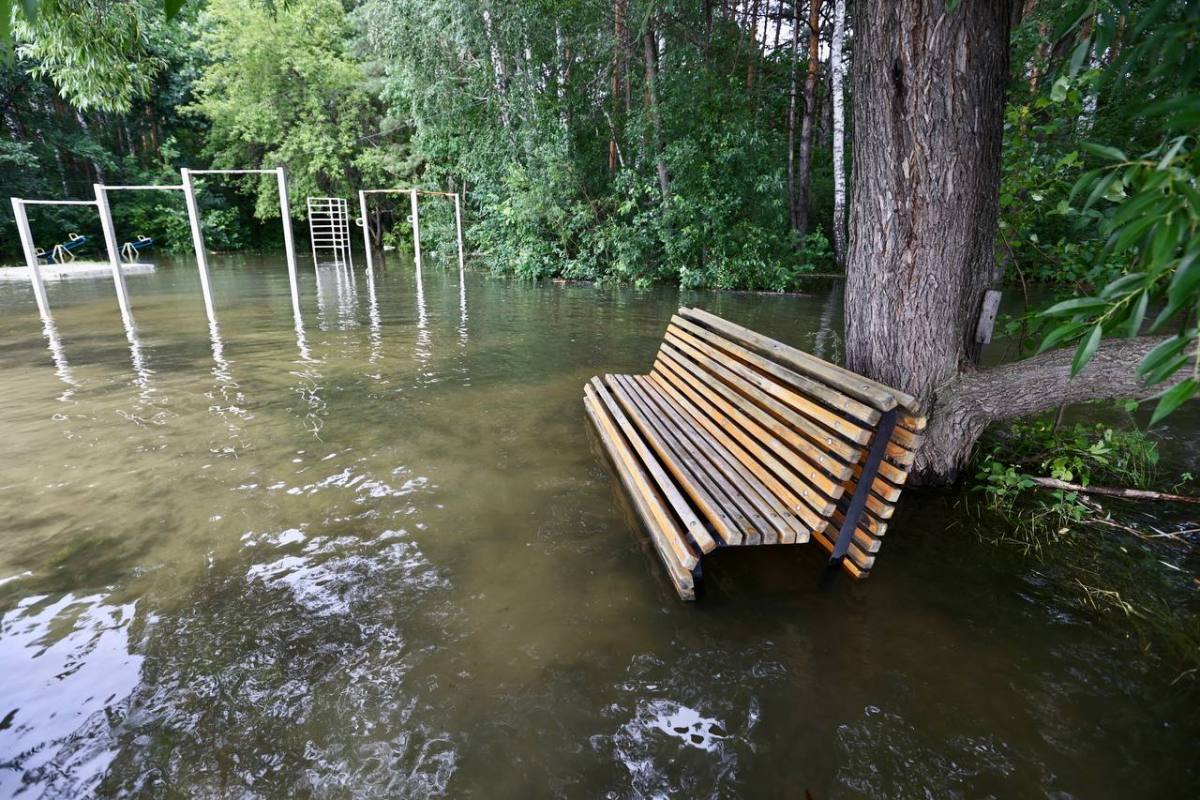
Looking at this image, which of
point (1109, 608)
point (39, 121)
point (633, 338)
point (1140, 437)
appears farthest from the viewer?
point (39, 121)

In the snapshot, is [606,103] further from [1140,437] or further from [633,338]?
[1140,437]

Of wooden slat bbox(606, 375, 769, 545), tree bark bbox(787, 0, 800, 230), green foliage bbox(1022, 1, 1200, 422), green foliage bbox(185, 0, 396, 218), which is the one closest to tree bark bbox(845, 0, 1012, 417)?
wooden slat bbox(606, 375, 769, 545)

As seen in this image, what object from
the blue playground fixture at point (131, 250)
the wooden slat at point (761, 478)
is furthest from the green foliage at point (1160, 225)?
the blue playground fixture at point (131, 250)

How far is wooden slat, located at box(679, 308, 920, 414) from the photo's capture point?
2.85 metres

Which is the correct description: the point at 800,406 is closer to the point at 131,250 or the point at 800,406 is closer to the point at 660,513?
the point at 660,513

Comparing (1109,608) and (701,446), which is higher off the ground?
(701,446)

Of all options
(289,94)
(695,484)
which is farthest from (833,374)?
(289,94)

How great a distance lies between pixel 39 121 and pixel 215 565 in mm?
30547

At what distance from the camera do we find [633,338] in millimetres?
10008

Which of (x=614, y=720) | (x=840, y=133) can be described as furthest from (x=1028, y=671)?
(x=840, y=133)

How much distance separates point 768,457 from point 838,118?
15.2 m

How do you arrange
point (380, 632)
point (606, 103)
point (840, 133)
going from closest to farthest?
point (380, 632) → point (840, 133) → point (606, 103)

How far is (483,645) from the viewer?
111 inches

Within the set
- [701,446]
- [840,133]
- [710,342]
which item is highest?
[840,133]
